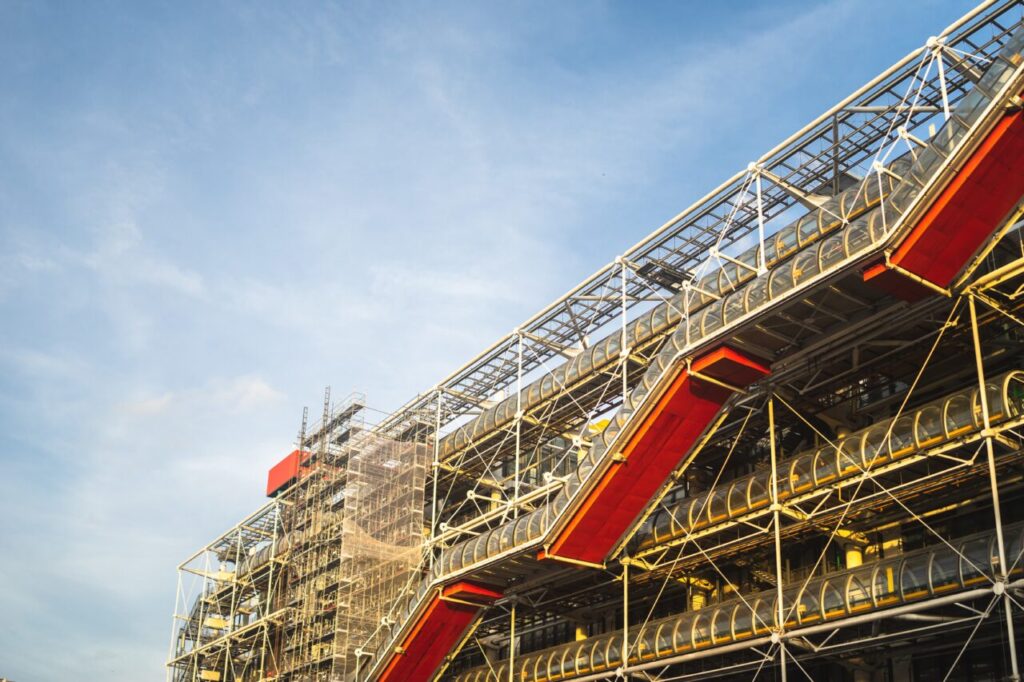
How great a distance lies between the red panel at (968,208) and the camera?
72.5 ft

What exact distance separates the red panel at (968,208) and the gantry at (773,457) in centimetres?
5

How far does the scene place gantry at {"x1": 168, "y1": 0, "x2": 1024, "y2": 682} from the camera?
873 inches

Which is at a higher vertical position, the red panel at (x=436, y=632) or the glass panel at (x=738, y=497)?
the glass panel at (x=738, y=497)

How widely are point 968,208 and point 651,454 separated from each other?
30.0 feet

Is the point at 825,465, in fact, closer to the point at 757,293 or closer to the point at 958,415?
the point at 958,415

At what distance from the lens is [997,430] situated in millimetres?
21062

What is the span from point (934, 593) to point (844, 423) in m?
6.52

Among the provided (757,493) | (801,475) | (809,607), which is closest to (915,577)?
(809,607)

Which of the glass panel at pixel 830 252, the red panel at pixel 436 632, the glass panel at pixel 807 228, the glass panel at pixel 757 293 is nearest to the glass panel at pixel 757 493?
the glass panel at pixel 757 293

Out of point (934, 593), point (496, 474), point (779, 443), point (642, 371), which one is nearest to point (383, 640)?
point (496, 474)

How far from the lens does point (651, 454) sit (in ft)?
91.0

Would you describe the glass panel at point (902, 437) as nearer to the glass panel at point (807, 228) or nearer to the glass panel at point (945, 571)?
the glass panel at point (945, 571)

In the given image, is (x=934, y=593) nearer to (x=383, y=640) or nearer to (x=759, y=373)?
(x=759, y=373)

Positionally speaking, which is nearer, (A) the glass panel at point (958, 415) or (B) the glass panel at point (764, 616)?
(A) the glass panel at point (958, 415)
